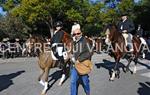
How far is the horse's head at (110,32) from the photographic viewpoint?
14580mm

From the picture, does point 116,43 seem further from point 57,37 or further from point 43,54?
point 43,54

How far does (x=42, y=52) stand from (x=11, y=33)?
3446cm

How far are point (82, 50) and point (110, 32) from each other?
513 centimetres

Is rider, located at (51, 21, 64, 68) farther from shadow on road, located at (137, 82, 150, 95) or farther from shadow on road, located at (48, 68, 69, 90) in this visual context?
shadow on road, located at (137, 82, 150, 95)

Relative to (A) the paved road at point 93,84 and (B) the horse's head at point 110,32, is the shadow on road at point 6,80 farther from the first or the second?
(B) the horse's head at point 110,32

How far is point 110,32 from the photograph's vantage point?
48.1ft

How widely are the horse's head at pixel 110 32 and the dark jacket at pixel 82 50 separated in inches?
193

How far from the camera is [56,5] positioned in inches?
1534

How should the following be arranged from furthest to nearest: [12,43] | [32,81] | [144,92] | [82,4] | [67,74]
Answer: [82,4] → [12,43] → [67,74] → [32,81] → [144,92]

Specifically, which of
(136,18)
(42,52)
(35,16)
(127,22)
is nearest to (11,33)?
(35,16)

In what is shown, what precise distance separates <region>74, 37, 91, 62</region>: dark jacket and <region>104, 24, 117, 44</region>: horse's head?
16.1 ft

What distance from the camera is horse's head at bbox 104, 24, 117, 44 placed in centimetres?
1458

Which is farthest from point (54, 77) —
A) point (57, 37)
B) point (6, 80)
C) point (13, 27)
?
point (13, 27)

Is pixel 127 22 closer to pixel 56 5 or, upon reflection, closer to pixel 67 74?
pixel 67 74
